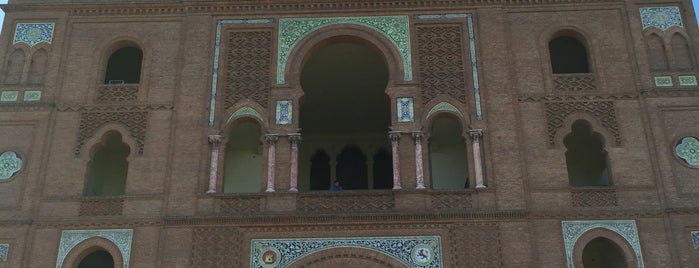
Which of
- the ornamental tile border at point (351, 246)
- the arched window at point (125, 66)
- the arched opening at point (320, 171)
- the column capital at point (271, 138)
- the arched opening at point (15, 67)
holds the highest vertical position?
the arched window at point (125, 66)

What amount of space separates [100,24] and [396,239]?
29.0 feet

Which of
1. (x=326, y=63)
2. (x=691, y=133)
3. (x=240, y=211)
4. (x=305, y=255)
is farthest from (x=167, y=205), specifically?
(x=691, y=133)

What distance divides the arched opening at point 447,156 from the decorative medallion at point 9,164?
9578 mm

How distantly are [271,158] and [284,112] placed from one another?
3.68 ft

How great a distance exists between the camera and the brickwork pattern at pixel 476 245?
49.3 ft

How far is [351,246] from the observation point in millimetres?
15297

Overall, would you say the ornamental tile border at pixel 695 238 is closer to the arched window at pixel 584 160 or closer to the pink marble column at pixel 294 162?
the arched window at pixel 584 160

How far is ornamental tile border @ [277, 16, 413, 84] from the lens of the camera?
17.2 metres

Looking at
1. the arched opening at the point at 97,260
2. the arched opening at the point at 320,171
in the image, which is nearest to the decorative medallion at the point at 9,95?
the arched opening at the point at 97,260

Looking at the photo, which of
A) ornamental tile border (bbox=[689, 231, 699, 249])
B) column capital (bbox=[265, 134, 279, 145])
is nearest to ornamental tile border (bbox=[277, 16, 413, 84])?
column capital (bbox=[265, 134, 279, 145])

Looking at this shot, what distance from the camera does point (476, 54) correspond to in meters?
17.2

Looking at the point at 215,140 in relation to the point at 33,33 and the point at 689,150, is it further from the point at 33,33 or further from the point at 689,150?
the point at 689,150

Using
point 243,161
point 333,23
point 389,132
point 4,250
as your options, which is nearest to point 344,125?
point 243,161

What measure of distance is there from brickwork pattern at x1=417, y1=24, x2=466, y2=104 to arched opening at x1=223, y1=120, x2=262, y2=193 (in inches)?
184
